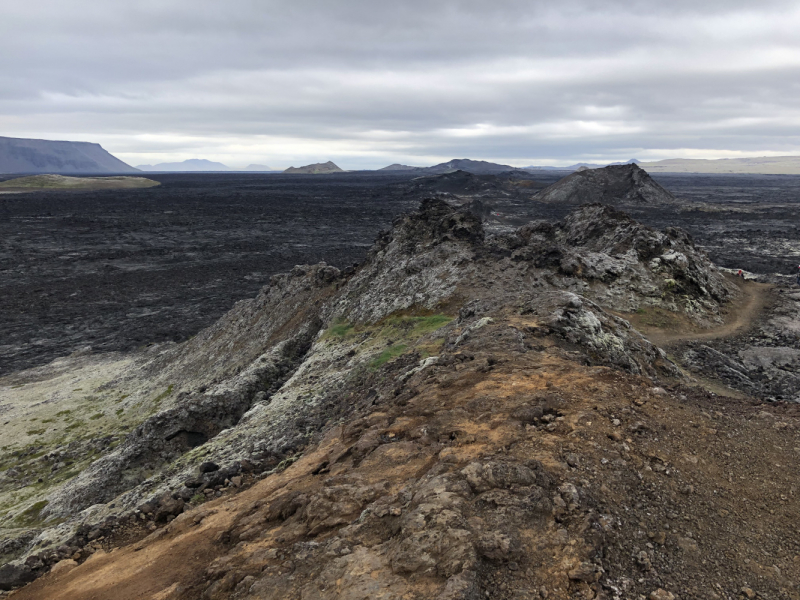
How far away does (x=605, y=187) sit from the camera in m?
118

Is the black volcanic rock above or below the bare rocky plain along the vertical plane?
above

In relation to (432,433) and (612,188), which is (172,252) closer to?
(432,433)

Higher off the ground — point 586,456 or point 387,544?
point 586,456

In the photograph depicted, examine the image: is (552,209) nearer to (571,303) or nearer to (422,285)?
(422,285)

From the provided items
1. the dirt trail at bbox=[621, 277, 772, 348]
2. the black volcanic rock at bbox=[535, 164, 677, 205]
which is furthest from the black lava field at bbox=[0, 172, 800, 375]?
the dirt trail at bbox=[621, 277, 772, 348]

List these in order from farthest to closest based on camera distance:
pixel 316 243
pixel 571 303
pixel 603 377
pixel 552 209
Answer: pixel 552 209 → pixel 316 243 → pixel 571 303 → pixel 603 377

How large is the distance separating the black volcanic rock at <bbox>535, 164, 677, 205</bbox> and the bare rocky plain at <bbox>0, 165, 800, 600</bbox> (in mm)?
88757

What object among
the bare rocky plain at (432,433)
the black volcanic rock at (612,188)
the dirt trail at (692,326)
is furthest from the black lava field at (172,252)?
the dirt trail at (692,326)

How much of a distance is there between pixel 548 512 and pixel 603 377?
4.66 meters

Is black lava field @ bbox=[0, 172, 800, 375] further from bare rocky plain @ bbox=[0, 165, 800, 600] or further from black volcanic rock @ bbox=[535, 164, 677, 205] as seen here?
black volcanic rock @ bbox=[535, 164, 677, 205]

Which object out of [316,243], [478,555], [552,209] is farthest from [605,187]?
[478,555]

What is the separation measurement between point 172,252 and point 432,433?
69403mm

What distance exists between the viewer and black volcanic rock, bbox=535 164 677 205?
372 ft

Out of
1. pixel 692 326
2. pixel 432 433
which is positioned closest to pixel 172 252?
pixel 692 326
